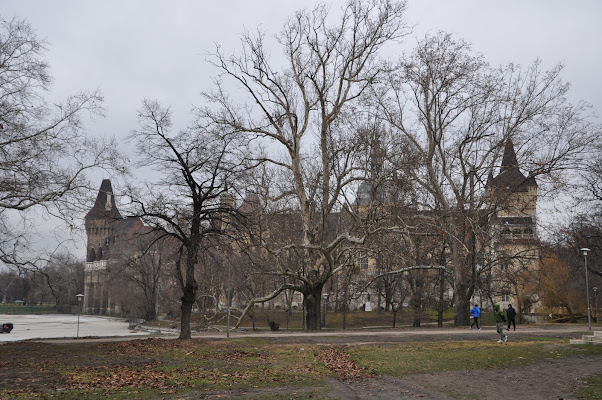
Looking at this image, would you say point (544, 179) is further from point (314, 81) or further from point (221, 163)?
point (221, 163)

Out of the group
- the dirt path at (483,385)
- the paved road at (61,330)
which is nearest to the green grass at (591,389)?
the dirt path at (483,385)

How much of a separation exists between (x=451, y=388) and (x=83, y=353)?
12.3 metres

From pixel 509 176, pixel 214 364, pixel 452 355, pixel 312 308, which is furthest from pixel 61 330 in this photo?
pixel 452 355

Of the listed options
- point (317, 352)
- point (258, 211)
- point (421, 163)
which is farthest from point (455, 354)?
point (258, 211)

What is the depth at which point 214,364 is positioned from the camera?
1598 centimetres

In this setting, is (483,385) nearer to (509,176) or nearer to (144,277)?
(509,176)

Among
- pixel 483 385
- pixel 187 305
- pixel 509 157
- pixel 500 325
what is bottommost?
pixel 483 385

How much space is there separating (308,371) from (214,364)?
285 centimetres

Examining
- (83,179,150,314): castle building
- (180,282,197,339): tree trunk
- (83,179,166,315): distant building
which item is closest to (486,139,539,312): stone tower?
(180,282,197,339): tree trunk

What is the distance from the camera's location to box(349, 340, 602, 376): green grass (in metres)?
15.6

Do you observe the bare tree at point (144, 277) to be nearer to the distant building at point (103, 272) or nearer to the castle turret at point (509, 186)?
the distant building at point (103, 272)

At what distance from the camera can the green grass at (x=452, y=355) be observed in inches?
613

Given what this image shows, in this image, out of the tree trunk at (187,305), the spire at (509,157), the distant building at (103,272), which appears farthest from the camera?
the distant building at (103,272)

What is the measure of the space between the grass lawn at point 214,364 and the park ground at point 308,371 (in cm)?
3
